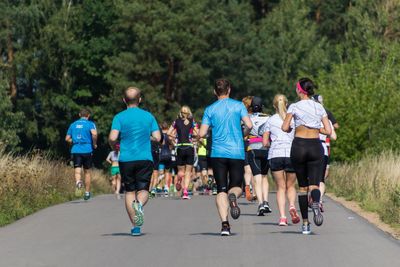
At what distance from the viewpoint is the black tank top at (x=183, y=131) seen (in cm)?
2484

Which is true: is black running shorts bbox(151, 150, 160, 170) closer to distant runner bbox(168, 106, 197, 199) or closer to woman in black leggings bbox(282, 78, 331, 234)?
distant runner bbox(168, 106, 197, 199)

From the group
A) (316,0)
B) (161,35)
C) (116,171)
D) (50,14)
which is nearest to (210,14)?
(161,35)

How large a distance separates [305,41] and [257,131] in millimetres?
51628

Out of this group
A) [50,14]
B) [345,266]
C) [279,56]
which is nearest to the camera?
[345,266]

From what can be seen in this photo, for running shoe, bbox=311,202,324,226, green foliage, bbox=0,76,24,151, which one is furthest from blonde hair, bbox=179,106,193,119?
green foliage, bbox=0,76,24,151

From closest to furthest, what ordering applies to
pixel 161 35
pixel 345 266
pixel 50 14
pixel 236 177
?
pixel 345 266, pixel 236 177, pixel 161 35, pixel 50 14

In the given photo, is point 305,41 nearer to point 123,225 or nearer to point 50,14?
point 50,14

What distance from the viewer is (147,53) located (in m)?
64.3

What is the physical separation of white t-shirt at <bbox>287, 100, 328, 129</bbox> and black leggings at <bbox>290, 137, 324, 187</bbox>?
0.19 meters

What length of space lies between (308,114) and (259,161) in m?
5.00

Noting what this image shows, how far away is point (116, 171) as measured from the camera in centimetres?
3048

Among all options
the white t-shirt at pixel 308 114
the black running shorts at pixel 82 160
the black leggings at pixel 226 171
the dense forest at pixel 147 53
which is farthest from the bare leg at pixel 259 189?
the dense forest at pixel 147 53

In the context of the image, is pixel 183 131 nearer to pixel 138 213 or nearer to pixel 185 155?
pixel 185 155

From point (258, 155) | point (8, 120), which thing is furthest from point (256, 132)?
point (8, 120)
